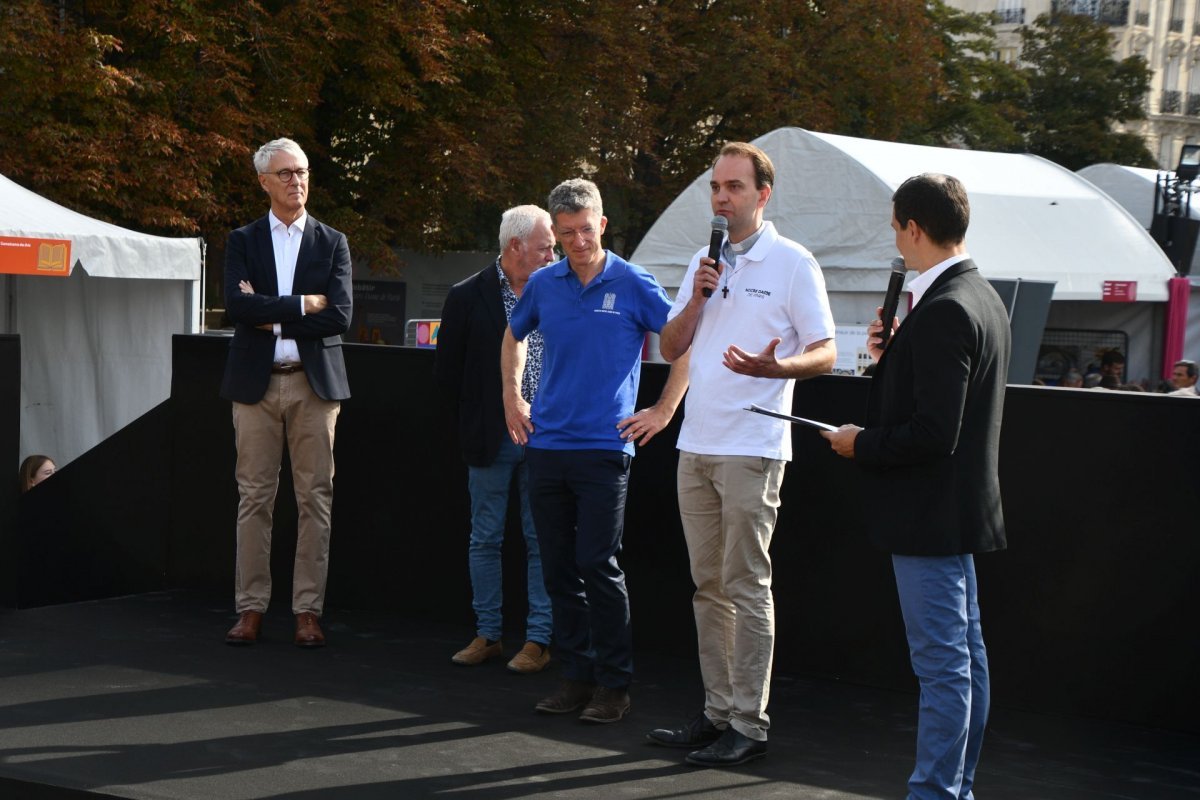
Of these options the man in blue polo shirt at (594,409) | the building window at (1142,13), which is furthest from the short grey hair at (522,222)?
the building window at (1142,13)

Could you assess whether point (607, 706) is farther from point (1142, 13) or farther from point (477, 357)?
point (1142, 13)

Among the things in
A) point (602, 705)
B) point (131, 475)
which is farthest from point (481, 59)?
point (602, 705)

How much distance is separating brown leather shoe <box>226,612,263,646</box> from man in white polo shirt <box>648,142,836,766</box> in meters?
2.31

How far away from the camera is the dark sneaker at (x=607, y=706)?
5.38 metres

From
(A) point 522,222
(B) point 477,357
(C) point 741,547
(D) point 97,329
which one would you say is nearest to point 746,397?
(C) point 741,547

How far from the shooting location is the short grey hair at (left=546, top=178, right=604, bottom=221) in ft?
17.4

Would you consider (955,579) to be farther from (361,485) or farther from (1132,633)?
(361,485)

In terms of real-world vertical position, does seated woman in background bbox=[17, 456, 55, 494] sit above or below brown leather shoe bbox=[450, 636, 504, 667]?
above

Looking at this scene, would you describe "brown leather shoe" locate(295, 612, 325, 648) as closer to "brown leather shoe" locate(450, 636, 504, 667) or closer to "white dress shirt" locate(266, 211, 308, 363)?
"brown leather shoe" locate(450, 636, 504, 667)

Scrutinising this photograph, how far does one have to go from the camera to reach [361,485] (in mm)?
7297

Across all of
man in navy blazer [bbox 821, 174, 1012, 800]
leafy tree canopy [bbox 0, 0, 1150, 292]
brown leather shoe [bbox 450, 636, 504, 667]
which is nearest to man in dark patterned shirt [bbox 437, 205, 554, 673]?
brown leather shoe [bbox 450, 636, 504, 667]

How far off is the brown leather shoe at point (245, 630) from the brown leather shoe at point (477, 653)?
33.0 inches

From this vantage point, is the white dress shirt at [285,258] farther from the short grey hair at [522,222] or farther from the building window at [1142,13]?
the building window at [1142,13]

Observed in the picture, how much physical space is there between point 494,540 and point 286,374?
3.58 ft
